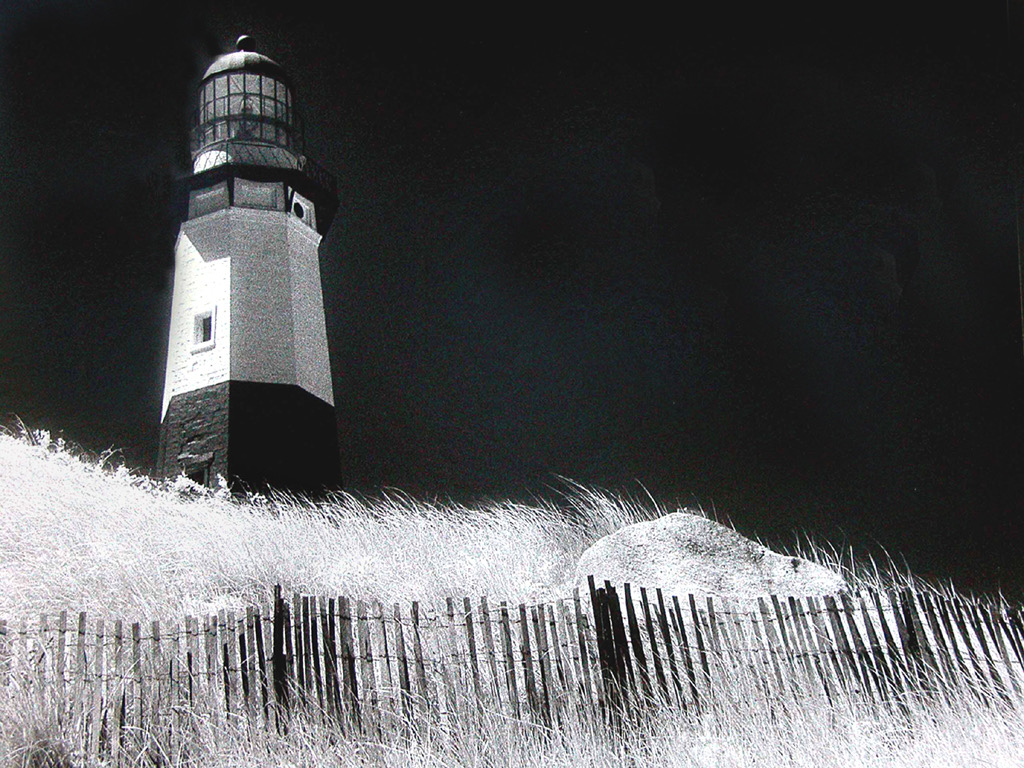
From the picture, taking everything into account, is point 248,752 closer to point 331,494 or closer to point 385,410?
point 331,494

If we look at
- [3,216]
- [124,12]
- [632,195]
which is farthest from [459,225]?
[3,216]

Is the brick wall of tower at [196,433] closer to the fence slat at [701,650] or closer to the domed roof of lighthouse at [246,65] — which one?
the domed roof of lighthouse at [246,65]

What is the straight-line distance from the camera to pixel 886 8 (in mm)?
8086

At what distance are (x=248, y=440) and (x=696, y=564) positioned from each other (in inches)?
244

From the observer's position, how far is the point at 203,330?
1109 cm

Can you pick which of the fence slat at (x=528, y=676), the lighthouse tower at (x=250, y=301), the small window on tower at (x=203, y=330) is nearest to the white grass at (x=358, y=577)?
the fence slat at (x=528, y=676)

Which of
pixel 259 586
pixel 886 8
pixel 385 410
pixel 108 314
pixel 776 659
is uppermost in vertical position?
pixel 886 8

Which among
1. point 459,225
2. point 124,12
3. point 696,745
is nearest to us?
point 696,745

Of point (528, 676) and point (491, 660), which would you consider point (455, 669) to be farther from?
point (528, 676)

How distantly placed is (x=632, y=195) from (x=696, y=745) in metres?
7.56

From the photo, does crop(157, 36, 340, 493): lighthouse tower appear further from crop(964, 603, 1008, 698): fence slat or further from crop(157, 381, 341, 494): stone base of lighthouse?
crop(964, 603, 1008, 698): fence slat

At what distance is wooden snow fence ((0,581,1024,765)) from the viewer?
3.85 m

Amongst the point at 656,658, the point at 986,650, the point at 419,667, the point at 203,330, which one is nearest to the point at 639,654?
the point at 656,658

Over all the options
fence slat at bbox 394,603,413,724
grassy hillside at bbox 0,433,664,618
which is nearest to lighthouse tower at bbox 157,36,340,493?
grassy hillside at bbox 0,433,664,618
